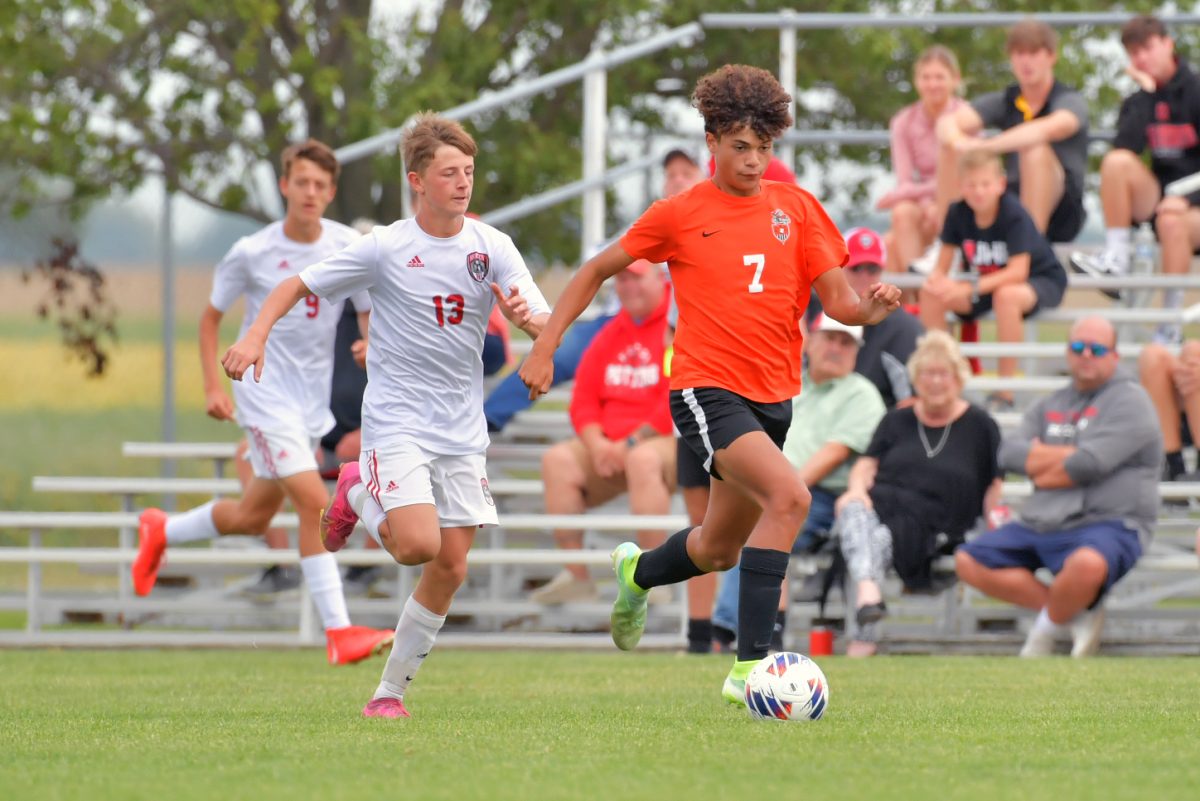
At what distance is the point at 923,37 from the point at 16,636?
961 centimetres

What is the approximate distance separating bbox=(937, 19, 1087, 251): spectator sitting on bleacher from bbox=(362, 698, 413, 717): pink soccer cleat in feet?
21.4

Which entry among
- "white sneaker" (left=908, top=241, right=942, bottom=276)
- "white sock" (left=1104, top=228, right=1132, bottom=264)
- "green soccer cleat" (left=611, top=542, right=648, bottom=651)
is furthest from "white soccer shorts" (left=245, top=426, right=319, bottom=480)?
"white sock" (left=1104, top=228, right=1132, bottom=264)

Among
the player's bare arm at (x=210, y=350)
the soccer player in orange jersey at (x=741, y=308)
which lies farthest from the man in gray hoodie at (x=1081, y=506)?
the player's bare arm at (x=210, y=350)

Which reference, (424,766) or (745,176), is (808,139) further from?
(424,766)

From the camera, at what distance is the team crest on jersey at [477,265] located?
6641mm

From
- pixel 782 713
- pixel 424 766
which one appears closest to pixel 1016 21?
pixel 782 713

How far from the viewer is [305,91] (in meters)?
16.8

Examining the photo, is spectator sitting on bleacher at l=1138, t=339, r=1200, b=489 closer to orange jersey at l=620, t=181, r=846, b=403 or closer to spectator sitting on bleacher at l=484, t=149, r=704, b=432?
spectator sitting on bleacher at l=484, t=149, r=704, b=432

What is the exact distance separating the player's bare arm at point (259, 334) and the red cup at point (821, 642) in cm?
416

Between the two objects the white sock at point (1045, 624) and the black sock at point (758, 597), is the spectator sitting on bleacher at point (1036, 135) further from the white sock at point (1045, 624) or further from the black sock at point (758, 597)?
the black sock at point (758, 597)

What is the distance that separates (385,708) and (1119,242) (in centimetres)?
751

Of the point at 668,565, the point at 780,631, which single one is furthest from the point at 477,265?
the point at 780,631

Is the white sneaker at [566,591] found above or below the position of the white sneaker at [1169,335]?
below

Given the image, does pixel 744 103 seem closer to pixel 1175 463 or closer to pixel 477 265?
pixel 477 265
